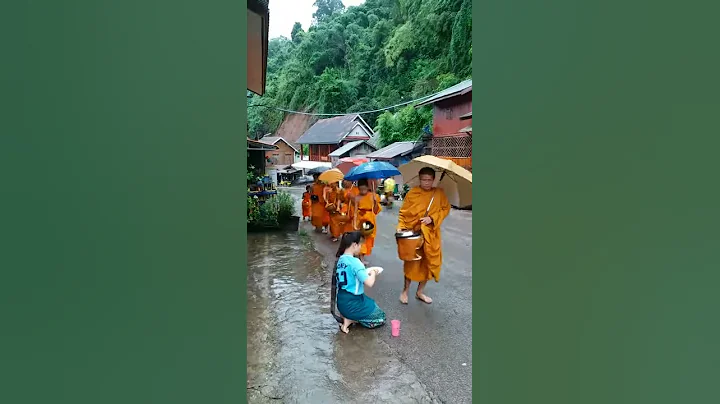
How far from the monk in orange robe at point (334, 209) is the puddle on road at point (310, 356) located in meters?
2.89

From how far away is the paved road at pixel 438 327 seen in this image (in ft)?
11.7

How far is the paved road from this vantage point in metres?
3.58

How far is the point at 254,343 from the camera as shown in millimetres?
4238

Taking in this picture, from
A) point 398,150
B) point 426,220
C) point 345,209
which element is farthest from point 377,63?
point 426,220

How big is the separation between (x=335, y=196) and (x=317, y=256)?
1.71m

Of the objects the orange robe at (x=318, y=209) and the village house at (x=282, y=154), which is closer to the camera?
the orange robe at (x=318, y=209)

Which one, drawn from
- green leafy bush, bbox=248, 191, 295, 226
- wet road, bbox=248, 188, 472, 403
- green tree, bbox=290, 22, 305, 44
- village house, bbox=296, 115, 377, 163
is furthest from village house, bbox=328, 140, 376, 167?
green tree, bbox=290, 22, 305, 44

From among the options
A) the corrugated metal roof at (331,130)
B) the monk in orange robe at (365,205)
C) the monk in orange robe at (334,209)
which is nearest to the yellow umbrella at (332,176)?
the monk in orange robe at (334,209)

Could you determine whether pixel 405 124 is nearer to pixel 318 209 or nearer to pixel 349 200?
pixel 318 209

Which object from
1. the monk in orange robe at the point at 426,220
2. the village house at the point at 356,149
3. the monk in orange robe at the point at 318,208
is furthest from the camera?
the village house at the point at 356,149

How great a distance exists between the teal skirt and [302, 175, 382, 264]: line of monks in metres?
1.89

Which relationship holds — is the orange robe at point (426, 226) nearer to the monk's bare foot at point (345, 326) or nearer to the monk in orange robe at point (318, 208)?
the monk's bare foot at point (345, 326)

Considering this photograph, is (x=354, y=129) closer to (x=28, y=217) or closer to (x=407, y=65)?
(x=407, y=65)

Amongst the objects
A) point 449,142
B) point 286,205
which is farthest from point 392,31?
point 286,205
